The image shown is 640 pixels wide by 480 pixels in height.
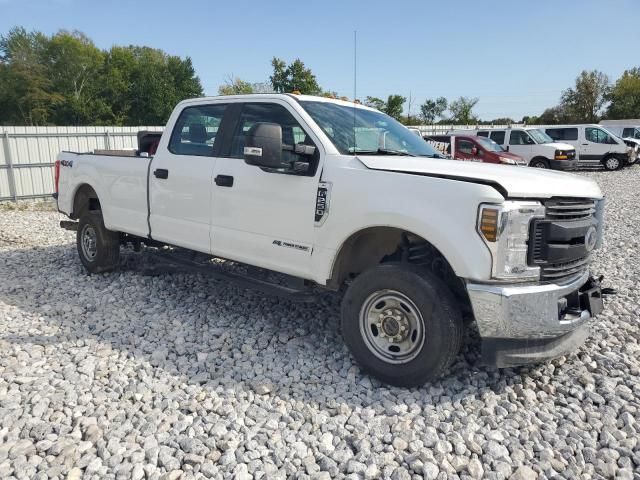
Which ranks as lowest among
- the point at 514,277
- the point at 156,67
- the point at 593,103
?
the point at 514,277

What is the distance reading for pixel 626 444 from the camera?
2.98 metres

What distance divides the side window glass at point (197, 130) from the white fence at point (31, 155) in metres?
11.5

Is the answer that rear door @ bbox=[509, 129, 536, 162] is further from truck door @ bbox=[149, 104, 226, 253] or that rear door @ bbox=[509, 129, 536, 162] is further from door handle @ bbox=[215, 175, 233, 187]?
door handle @ bbox=[215, 175, 233, 187]

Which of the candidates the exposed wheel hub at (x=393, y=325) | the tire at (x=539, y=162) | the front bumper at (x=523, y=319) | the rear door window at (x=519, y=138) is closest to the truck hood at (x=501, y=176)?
the front bumper at (x=523, y=319)

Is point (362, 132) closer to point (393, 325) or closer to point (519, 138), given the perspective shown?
point (393, 325)

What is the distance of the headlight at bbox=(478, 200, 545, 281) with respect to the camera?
3.07 metres

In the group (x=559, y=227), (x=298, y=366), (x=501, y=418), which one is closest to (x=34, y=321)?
(x=298, y=366)

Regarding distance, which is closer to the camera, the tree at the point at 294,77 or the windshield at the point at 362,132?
the windshield at the point at 362,132

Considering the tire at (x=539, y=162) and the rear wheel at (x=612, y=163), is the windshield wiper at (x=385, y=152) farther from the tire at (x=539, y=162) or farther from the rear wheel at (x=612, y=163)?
the rear wheel at (x=612, y=163)

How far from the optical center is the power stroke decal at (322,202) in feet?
12.5

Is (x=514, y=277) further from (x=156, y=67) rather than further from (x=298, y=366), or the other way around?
(x=156, y=67)

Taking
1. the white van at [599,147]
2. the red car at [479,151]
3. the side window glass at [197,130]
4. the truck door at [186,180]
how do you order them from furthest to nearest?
the white van at [599,147]
the red car at [479,151]
the side window glass at [197,130]
the truck door at [186,180]

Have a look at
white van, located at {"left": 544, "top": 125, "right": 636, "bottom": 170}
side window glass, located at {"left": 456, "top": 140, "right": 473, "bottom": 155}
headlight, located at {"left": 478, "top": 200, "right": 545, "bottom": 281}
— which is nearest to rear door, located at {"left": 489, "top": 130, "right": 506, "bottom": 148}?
white van, located at {"left": 544, "top": 125, "right": 636, "bottom": 170}

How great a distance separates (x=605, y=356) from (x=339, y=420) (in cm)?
225
